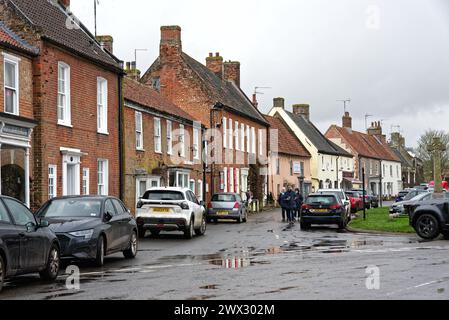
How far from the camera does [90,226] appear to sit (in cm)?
1557

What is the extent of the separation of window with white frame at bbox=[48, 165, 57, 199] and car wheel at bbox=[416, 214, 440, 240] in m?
12.3

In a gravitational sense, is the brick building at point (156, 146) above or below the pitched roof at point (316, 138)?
below

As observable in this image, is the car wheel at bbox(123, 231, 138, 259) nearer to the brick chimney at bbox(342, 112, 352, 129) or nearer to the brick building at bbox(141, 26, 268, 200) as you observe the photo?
the brick building at bbox(141, 26, 268, 200)

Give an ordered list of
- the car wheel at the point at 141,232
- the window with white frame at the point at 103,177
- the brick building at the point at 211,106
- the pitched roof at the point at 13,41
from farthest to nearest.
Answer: the brick building at the point at 211,106, the window with white frame at the point at 103,177, the car wheel at the point at 141,232, the pitched roof at the point at 13,41

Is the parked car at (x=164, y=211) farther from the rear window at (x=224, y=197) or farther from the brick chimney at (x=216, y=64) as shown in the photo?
the brick chimney at (x=216, y=64)

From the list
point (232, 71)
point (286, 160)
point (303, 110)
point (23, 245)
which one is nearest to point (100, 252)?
point (23, 245)

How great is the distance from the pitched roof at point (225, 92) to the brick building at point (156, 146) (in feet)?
21.7

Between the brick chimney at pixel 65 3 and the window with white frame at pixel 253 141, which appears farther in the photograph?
the window with white frame at pixel 253 141

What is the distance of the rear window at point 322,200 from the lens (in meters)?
30.8

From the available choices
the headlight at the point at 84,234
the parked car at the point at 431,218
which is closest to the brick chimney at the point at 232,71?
the parked car at the point at 431,218

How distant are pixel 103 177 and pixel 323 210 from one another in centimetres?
954

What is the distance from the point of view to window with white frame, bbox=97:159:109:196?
28547 millimetres

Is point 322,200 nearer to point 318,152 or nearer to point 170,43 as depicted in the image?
point 170,43

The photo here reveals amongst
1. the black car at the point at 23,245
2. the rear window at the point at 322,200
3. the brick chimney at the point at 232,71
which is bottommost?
the black car at the point at 23,245
